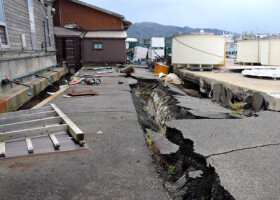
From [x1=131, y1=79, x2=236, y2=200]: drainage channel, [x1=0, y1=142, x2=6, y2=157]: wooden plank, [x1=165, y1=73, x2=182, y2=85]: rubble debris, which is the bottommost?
[x1=131, y1=79, x2=236, y2=200]: drainage channel

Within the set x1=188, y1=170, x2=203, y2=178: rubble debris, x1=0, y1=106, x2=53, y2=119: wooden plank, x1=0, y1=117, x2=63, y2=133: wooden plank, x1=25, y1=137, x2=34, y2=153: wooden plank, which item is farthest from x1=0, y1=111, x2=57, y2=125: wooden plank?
x1=188, y1=170, x2=203, y2=178: rubble debris

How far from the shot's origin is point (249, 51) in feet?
43.5

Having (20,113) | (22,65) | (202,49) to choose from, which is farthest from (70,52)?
(20,113)

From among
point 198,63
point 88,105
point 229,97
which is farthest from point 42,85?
point 229,97

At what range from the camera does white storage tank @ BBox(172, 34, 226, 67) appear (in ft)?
38.2

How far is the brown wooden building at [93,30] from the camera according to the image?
21891 mm

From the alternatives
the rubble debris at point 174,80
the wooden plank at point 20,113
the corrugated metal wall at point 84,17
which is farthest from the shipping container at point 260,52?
the corrugated metal wall at point 84,17

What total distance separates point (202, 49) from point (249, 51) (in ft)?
10.9

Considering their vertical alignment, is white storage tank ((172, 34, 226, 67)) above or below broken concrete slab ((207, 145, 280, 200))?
above

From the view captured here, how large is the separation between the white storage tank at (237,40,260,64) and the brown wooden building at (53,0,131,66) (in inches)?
434

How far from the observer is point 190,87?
452 inches

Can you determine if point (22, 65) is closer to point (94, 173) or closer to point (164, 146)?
point (164, 146)

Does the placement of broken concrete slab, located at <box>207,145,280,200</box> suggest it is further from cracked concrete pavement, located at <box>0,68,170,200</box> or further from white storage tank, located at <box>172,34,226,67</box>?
white storage tank, located at <box>172,34,226,67</box>

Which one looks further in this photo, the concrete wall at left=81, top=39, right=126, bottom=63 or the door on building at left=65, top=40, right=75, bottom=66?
the concrete wall at left=81, top=39, right=126, bottom=63
